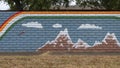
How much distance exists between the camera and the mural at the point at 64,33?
18484mm

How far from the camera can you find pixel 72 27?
1856cm

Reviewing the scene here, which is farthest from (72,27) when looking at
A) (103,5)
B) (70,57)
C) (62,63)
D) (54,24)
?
(103,5)

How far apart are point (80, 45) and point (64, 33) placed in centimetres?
99

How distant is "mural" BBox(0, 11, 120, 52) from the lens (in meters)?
18.5

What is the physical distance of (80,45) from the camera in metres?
18.5

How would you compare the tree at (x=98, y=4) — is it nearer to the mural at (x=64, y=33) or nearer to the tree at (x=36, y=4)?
the tree at (x=36, y=4)

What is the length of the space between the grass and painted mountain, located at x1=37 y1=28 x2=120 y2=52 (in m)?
1.94

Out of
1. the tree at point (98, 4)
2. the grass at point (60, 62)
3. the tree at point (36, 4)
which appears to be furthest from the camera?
the tree at point (98, 4)

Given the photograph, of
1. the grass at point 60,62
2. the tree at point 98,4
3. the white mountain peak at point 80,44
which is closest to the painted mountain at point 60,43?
the white mountain peak at point 80,44

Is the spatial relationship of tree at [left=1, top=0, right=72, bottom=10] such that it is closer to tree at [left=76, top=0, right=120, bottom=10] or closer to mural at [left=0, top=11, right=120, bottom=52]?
tree at [left=76, top=0, right=120, bottom=10]

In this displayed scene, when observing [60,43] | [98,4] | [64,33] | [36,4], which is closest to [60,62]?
[60,43]

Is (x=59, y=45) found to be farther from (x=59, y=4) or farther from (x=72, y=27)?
(x=59, y=4)

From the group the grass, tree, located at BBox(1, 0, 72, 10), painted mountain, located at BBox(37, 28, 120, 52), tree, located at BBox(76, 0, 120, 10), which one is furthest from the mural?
tree, located at BBox(76, 0, 120, 10)

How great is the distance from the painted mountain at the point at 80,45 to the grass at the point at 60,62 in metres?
1.94
